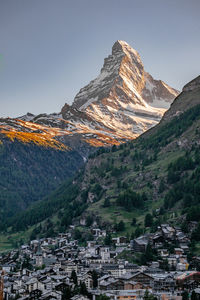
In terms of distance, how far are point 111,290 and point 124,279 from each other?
5.55 metres

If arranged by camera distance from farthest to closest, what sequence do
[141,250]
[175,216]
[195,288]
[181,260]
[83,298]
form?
[175,216]
[141,250]
[181,260]
[195,288]
[83,298]

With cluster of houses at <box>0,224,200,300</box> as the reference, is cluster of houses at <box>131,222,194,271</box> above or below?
above

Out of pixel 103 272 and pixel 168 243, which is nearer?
pixel 103 272

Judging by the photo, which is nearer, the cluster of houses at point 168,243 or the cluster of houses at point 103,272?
the cluster of houses at point 103,272

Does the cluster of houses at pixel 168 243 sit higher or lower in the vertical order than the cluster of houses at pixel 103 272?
higher

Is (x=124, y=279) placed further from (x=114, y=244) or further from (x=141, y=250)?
(x=114, y=244)

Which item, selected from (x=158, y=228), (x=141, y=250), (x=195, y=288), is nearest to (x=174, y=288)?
(x=195, y=288)

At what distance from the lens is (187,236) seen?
174 m

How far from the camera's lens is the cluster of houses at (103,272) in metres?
128

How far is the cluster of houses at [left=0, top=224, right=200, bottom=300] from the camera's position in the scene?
127625 millimetres

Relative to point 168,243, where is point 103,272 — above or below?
below

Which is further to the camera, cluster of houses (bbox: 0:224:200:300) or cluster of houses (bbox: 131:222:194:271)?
cluster of houses (bbox: 131:222:194:271)

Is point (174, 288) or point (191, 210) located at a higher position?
point (191, 210)

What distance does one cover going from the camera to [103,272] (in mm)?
151000
